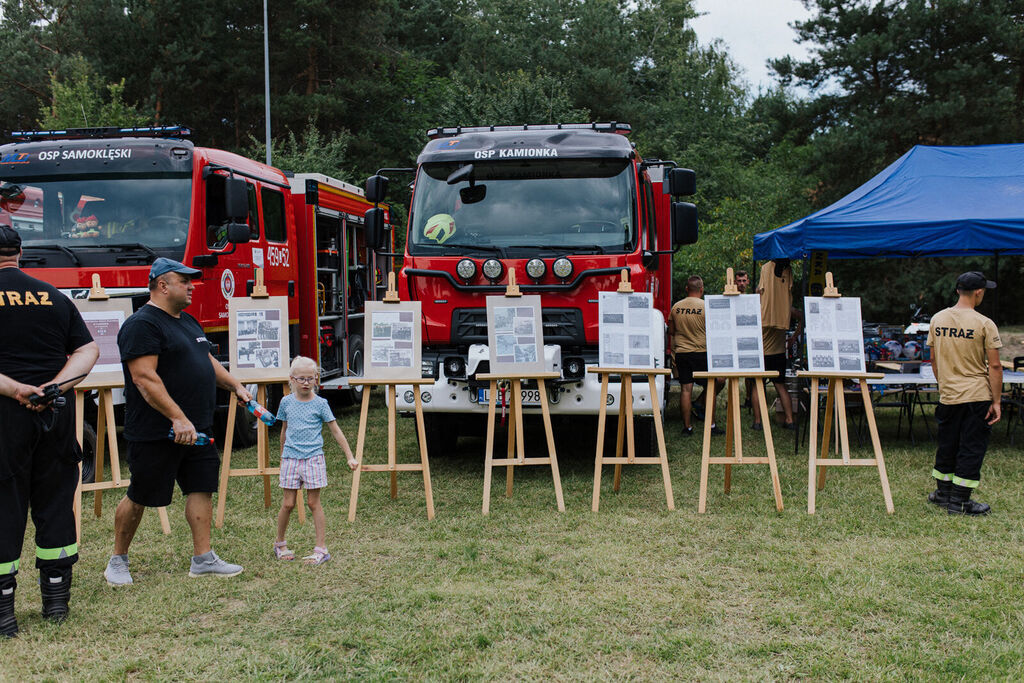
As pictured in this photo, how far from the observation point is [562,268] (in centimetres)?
698

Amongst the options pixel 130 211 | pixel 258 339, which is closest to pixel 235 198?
pixel 130 211

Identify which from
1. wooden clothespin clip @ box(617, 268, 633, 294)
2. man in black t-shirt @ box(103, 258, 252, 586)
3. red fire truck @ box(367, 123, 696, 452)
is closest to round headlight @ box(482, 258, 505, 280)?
red fire truck @ box(367, 123, 696, 452)

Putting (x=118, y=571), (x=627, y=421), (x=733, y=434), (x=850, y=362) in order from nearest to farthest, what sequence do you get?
(x=118, y=571), (x=850, y=362), (x=627, y=421), (x=733, y=434)

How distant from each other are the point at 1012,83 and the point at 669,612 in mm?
21540

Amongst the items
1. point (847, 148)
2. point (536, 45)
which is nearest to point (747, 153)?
point (536, 45)

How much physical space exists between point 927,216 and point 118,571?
7.85 metres

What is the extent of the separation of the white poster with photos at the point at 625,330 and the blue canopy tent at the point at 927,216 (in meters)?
2.91

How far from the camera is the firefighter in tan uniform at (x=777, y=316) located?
945 cm

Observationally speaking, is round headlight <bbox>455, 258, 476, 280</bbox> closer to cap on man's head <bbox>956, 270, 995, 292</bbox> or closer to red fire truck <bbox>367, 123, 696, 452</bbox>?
red fire truck <bbox>367, 123, 696, 452</bbox>

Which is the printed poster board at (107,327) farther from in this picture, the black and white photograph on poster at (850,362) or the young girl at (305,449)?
the black and white photograph on poster at (850,362)

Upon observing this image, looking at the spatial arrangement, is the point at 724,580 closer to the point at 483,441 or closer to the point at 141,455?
the point at 141,455

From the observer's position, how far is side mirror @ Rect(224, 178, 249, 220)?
773cm

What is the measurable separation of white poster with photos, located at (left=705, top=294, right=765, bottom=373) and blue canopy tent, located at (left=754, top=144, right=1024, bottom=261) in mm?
2313

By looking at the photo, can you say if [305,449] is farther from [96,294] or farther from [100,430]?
[96,294]
